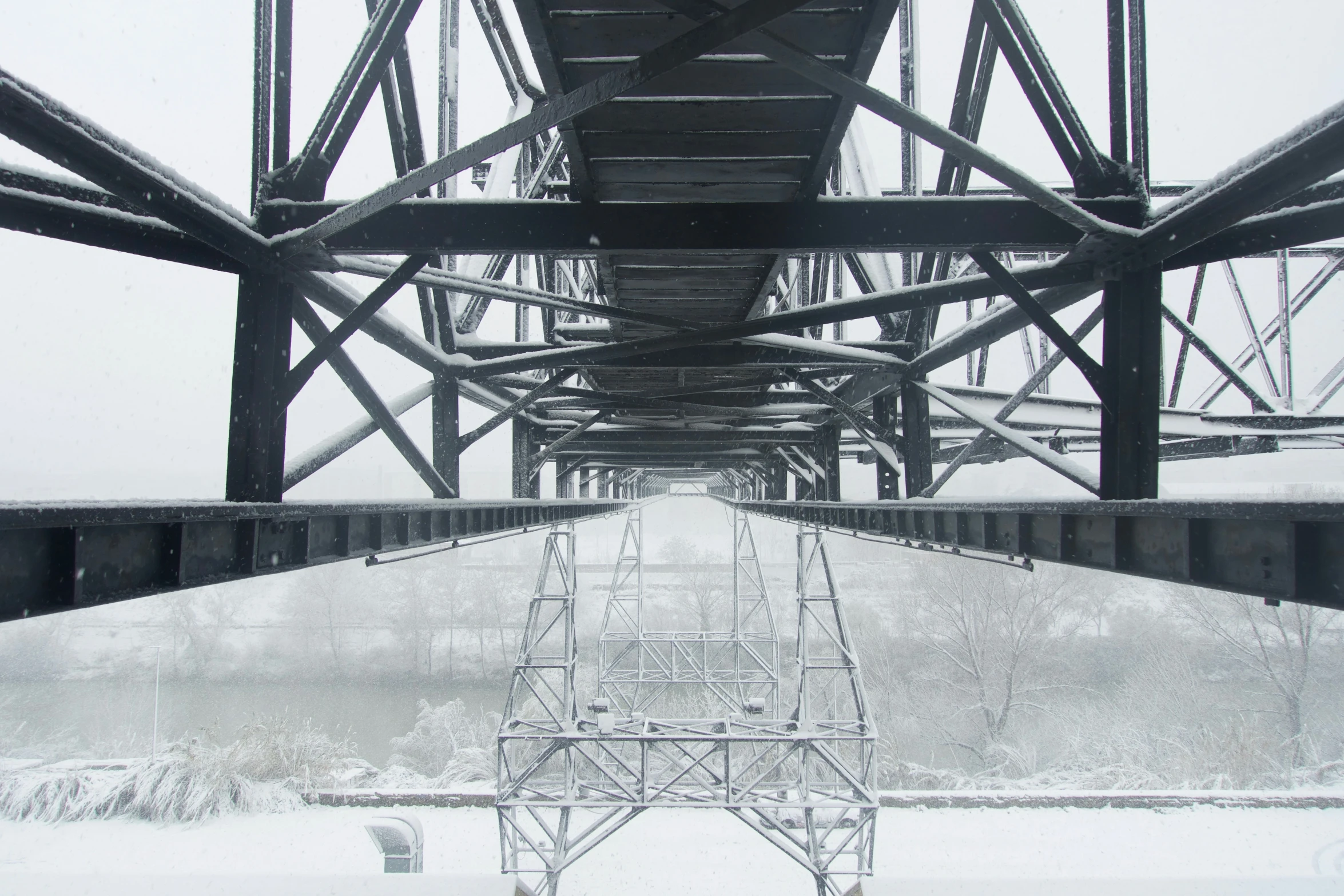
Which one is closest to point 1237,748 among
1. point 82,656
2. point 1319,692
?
point 1319,692

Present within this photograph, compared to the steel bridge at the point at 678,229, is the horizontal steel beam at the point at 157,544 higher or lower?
lower

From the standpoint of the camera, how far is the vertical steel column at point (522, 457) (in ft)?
32.0

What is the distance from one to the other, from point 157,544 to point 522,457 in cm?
717

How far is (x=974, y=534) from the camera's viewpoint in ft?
15.8

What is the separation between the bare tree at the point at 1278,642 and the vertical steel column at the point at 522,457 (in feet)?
104

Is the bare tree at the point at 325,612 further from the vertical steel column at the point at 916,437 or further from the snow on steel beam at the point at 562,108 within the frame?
the snow on steel beam at the point at 562,108

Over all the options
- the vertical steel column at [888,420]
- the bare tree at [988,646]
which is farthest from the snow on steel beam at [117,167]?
the bare tree at [988,646]

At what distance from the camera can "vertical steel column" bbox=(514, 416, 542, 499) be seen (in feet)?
32.0

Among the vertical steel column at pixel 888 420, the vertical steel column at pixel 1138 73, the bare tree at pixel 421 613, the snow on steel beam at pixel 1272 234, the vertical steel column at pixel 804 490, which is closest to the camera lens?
the snow on steel beam at pixel 1272 234

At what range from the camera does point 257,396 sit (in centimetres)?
366

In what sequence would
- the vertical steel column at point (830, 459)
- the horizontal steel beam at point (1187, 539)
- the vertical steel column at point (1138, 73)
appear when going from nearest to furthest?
the horizontal steel beam at point (1187, 539) → the vertical steel column at point (1138, 73) → the vertical steel column at point (830, 459)

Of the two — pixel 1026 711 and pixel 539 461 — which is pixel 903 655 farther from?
pixel 539 461

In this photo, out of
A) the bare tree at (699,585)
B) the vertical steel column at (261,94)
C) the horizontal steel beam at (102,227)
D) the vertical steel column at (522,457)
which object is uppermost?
the vertical steel column at (261,94)

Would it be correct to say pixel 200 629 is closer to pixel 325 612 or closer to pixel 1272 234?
pixel 325 612
